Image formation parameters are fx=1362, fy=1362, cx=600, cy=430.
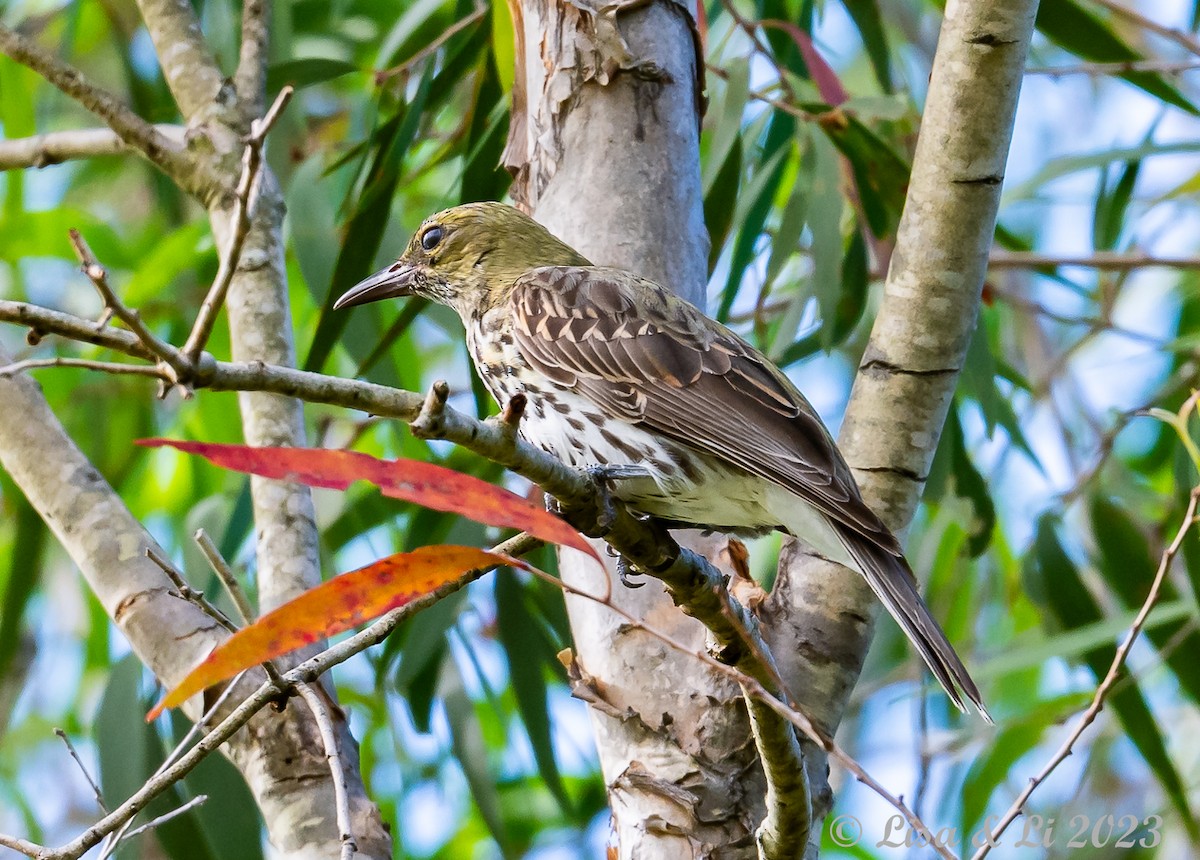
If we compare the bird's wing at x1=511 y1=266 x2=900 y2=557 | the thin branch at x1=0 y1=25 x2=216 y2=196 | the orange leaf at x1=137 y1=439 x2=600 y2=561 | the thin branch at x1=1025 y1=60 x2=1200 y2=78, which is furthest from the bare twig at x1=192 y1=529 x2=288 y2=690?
the thin branch at x1=1025 y1=60 x2=1200 y2=78

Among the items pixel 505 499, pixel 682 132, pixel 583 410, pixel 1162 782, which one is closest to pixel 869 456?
pixel 583 410

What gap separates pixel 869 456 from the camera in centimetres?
280

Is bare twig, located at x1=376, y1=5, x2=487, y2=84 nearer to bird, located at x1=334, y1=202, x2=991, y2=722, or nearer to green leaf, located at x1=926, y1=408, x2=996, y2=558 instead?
bird, located at x1=334, y1=202, x2=991, y2=722

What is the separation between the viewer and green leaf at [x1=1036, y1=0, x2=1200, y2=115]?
4203mm

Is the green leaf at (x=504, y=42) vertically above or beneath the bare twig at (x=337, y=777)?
above

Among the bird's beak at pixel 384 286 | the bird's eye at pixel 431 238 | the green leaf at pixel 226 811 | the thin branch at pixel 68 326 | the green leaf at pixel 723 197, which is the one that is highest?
the green leaf at pixel 723 197

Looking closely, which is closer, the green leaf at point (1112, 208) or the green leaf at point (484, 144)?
the green leaf at point (484, 144)

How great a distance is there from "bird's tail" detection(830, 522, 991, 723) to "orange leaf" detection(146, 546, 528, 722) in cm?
103

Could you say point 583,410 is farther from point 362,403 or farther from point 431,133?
point 431,133

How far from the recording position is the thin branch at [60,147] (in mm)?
3795

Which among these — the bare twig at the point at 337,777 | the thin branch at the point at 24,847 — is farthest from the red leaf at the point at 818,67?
the thin branch at the point at 24,847

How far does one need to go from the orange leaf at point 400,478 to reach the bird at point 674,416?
847 millimetres

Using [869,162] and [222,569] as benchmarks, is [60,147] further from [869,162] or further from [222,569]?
[869,162]

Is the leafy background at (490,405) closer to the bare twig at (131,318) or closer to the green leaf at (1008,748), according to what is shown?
the green leaf at (1008,748)
